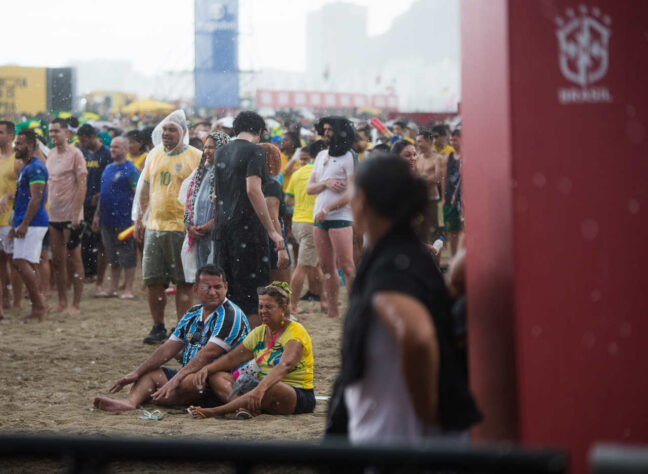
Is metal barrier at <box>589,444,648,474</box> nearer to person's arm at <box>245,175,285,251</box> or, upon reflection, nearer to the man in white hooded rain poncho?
person's arm at <box>245,175,285,251</box>

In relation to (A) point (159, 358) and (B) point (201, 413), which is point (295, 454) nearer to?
(B) point (201, 413)

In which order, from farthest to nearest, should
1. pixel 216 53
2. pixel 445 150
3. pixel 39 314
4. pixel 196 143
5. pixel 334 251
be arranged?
1. pixel 216 53
2. pixel 445 150
3. pixel 196 143
4. pixel 39 314
5. pixel 334 251

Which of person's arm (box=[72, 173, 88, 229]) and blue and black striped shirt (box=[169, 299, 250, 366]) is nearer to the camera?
blue and black striped shirt (box=[169, 299, 250, 366])

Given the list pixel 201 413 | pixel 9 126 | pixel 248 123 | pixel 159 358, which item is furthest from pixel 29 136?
pixel 201 413

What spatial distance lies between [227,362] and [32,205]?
4176mm

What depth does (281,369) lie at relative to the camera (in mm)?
6074

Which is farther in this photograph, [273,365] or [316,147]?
[316,147]

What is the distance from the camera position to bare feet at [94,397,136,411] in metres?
6.44

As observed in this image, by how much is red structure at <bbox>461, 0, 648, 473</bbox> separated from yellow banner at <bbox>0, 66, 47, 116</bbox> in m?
30.1

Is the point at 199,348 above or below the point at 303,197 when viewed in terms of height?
below

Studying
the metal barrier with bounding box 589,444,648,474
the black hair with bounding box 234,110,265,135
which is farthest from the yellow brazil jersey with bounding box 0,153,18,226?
the metal barrier with bounding box 589,444,648,474

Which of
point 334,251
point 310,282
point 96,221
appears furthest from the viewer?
point 96,221

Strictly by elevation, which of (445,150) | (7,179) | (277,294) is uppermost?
(445,150)

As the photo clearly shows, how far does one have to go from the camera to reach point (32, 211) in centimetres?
963
